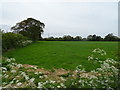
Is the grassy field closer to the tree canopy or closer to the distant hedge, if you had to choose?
the distant hedge

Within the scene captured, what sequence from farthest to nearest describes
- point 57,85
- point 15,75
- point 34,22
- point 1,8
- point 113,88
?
point 34,22, point 1,8, point 15,75, point 57,85, point 113,88

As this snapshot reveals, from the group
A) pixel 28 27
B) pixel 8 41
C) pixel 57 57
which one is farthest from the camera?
pixel 28 27

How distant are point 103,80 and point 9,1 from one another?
331cm

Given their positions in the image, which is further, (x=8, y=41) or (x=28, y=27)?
Answer: (x=28, y=27)

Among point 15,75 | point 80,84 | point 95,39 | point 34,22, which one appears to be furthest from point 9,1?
point 95,39

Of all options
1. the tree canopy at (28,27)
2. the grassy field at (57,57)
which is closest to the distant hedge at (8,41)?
the grassy field at (57,57)

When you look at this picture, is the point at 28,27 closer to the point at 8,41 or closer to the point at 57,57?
the point at 8,41

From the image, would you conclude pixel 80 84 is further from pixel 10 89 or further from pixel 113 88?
pixel 10 89

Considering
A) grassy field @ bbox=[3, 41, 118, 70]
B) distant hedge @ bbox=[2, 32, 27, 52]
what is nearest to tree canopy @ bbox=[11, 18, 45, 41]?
distant hedge @ bbox=[2, 32, 27, 52]

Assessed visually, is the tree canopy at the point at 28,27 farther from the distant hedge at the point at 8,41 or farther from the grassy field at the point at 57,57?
the grassy field at the point at 57,57

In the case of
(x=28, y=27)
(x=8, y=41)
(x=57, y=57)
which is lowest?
(x=57, y=57)

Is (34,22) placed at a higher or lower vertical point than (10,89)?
higher

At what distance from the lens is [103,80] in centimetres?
218

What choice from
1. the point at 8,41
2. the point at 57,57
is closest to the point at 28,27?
the point at 8,41
